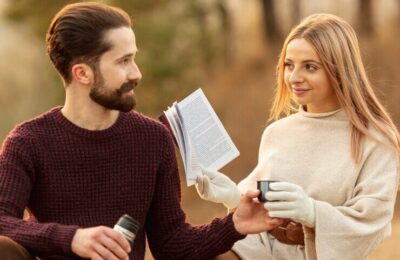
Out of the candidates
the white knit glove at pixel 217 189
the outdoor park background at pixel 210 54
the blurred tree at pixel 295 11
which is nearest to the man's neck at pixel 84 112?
the white knit glove at pixel 217 189

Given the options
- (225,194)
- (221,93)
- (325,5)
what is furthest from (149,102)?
(225,194)

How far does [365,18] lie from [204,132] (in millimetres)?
7174

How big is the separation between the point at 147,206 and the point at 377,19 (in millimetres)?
7419

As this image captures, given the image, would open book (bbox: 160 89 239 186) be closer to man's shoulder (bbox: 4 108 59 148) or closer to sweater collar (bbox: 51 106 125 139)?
sweater collar (bbox: 51 106 125 139)

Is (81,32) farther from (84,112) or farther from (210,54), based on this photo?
(210,54)

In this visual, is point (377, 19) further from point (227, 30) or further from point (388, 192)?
point (388, 192)

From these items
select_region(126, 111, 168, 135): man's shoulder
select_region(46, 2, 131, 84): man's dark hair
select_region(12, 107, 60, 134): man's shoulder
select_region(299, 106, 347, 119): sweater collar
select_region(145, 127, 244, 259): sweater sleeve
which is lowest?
select_region(145, 127, 244, 259): sweater sleeve

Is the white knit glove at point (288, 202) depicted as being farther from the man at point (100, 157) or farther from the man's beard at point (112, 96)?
the man's beard at point (112, 96)

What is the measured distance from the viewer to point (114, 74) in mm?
3531

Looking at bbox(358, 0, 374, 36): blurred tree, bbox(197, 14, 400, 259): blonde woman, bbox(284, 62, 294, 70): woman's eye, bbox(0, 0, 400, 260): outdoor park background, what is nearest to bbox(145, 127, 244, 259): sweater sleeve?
bbox(197, 14, 400, 259): blonde woman

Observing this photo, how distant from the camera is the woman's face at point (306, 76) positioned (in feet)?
12.0

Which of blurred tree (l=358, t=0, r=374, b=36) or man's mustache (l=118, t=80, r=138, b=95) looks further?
blurred tree (l=358, t=0, r=374, b=36)

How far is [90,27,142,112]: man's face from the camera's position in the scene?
11.6ft

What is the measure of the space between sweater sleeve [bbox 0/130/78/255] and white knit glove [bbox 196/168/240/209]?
1.83 feet
